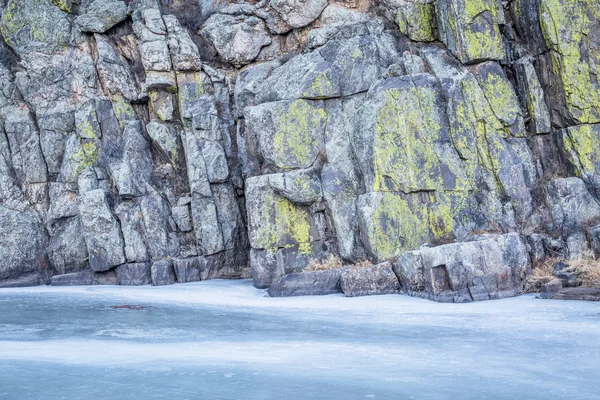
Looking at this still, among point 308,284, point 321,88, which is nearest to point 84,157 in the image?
point 321,88

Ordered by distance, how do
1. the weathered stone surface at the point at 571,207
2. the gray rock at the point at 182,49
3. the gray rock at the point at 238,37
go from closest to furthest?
the weathered stone surface at the point at 571,207 < the gray rock at the point at 182,49 < the gray rock at the point at 238,37

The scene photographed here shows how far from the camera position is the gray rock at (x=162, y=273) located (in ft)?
63.1

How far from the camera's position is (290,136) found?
17578 mm

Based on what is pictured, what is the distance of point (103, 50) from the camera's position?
22.0 metres

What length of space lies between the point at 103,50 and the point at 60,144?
12.2 ft

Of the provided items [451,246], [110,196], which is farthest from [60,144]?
[451,246]

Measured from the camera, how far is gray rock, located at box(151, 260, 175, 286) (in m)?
19.2

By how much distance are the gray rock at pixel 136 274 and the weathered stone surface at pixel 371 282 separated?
24.7 feet

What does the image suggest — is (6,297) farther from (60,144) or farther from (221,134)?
(221,134)

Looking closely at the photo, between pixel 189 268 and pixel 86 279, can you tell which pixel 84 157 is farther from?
pixel 189 268

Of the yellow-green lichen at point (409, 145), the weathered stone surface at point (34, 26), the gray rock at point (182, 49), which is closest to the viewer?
the yellow-green lichen at point (409, 145)

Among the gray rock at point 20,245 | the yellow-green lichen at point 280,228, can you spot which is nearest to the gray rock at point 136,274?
the gray rock at point 20,245

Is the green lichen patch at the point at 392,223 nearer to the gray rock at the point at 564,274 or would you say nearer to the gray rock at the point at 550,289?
the gray rock at the point at 564,274

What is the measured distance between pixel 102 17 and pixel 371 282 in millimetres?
14511
